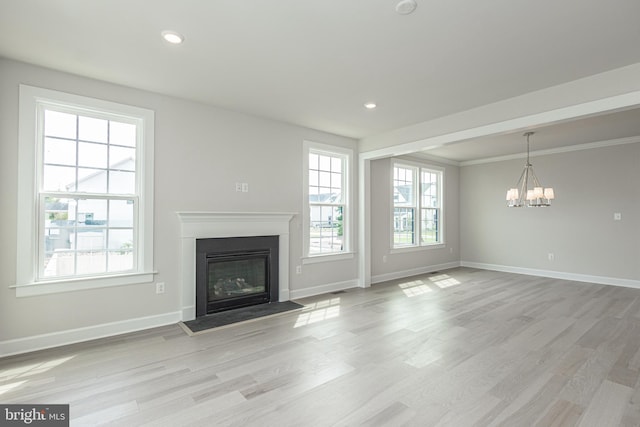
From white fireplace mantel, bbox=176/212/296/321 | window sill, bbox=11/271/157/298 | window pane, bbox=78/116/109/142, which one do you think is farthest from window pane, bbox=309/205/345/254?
window pane, bbox=78/116/109/142

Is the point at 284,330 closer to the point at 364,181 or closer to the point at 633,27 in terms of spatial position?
the point at 364,181

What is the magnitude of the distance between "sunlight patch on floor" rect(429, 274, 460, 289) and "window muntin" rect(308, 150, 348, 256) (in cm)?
193

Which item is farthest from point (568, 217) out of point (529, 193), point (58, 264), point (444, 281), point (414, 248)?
point (58, 264)

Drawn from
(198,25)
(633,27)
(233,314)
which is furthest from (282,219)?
(633,27)

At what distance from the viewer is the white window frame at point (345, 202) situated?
5.07m

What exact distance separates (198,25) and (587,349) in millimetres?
4392

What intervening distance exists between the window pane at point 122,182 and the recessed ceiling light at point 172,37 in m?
1.68

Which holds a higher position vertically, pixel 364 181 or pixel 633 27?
pixel 633 27

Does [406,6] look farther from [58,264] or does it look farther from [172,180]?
[58,264]

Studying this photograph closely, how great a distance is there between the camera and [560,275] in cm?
642

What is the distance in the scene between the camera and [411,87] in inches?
138

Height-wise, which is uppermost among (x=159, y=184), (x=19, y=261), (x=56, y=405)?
(x=159, y=184)

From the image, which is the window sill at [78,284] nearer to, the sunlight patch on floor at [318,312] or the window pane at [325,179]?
the sunlight patch on floor at [318,312]

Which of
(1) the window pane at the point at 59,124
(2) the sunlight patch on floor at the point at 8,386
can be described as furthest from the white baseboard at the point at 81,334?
(1) the window pane at the point at 59,124
